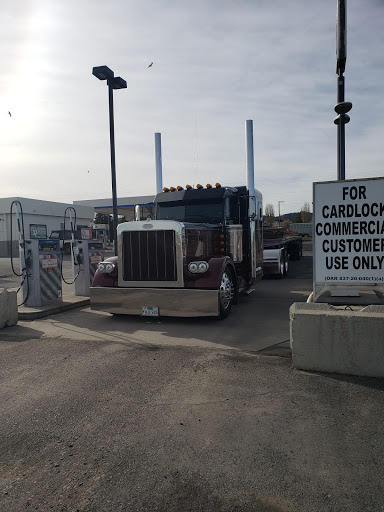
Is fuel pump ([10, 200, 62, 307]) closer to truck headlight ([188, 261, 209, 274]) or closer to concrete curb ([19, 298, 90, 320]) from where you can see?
concrete curb ([19, 298, 90, 320])

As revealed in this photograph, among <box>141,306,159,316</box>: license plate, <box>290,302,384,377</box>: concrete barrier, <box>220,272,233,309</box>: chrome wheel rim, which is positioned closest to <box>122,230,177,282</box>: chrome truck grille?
<box>141,306,159,316</box>: license plate

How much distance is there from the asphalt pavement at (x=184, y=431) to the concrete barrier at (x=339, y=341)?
16 cm

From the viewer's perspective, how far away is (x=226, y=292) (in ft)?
25.3

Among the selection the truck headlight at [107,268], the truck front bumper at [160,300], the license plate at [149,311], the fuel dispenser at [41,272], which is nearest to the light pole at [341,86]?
the truck front bumper at [160,300]

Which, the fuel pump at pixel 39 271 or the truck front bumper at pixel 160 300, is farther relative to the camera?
the fuel pump at pixel 39 271

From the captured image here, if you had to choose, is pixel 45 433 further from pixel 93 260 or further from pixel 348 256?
pixel 93 260

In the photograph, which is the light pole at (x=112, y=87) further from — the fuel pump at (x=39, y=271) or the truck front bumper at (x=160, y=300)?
the truck front bumper at (x=160, y=300)

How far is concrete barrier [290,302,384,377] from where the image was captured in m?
4.35

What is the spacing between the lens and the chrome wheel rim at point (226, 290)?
7.45 m

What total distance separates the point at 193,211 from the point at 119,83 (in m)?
4.83

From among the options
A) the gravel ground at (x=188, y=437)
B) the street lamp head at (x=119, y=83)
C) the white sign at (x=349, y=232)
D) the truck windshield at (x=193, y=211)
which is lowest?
the gravel ground at (x=188, y=437)

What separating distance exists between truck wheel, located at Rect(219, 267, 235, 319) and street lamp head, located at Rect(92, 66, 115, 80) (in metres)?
6.59

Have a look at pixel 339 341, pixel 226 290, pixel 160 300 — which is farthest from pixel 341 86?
pixel 160 300

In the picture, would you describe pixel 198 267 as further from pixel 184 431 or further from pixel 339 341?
pixel 184 431
